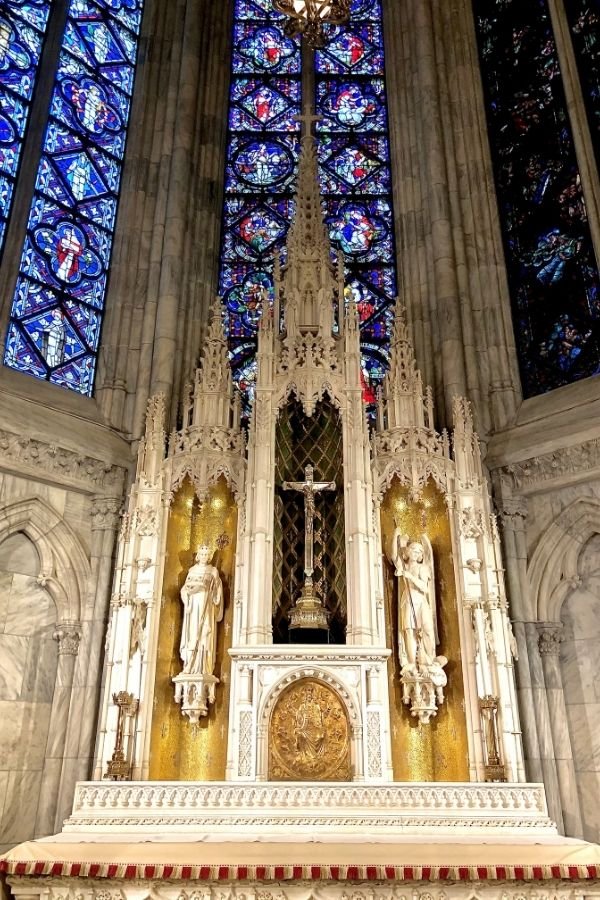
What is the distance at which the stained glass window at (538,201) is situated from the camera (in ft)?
36.4

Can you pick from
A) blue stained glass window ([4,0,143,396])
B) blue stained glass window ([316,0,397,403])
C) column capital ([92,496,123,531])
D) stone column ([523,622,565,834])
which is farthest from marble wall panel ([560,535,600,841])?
blue stained glass window ([4,0,143,396])

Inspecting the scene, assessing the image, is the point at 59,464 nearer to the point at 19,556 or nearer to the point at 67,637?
the point at 19,556

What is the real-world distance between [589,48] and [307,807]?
37.2 feet

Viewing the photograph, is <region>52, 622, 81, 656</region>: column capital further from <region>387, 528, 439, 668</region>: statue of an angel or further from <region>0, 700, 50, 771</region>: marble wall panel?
<region>387, 528, 439, 668</region>: statue of an angel

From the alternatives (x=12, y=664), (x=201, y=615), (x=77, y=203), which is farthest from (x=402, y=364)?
(x=12, y=664)

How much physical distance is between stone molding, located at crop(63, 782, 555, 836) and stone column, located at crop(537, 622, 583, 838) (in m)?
1.55

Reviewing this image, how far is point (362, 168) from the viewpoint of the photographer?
13797 mm

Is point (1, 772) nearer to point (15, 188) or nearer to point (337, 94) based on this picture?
point (15, 188)

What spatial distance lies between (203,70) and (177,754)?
36.7 ft

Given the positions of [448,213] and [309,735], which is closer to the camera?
[309,735]

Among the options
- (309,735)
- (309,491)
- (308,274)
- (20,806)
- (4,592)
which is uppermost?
(308,274)

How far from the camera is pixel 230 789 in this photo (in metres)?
7.49

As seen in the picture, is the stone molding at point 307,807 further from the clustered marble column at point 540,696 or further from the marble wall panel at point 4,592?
the marble wall panel at point 4,592

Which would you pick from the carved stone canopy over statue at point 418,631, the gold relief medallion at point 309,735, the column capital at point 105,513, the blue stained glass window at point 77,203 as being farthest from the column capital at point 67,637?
the carved stone canopy over statue at point 418,631
